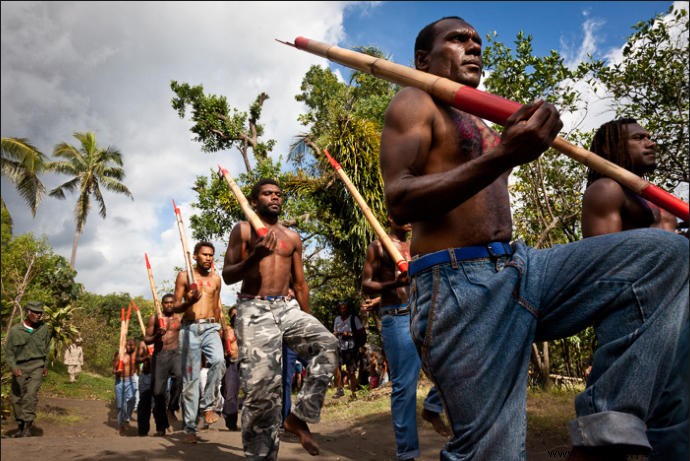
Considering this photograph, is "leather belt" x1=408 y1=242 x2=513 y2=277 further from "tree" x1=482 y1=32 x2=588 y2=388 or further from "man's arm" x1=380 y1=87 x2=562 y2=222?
"tree" x1=482 y1=32 x2=588 y2=388

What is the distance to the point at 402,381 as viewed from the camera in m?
4.58

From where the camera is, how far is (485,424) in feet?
5.68

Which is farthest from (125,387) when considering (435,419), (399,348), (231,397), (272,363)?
(399,348)

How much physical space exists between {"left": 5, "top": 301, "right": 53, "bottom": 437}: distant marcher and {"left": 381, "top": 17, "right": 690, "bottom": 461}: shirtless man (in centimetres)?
946

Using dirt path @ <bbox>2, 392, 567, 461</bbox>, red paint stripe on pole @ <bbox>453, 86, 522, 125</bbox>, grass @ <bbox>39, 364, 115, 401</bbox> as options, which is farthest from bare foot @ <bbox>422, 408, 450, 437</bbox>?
grass @ <bbox>39, 364, 115, 401</bbox>

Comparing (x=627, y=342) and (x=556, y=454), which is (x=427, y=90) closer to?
(x=627, y=342)

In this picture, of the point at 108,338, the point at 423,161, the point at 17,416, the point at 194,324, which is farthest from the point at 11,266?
the point at 423,161

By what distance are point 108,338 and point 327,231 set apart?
2400cm

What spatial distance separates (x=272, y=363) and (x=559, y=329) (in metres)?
2.80

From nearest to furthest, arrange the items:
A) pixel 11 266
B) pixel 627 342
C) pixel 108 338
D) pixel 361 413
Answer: pixel 627 342 < pixel 361 413 < pixel 11 266 < pixel 108 338

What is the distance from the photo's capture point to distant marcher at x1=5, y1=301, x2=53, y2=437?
9.23 metres

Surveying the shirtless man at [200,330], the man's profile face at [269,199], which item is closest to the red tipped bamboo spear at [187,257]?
the shirtless man at [200,330]

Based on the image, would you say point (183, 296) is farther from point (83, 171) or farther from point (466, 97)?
point (83, 171)

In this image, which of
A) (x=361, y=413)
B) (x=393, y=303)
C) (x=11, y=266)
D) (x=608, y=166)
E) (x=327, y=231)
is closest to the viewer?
(x=608, y=166)
